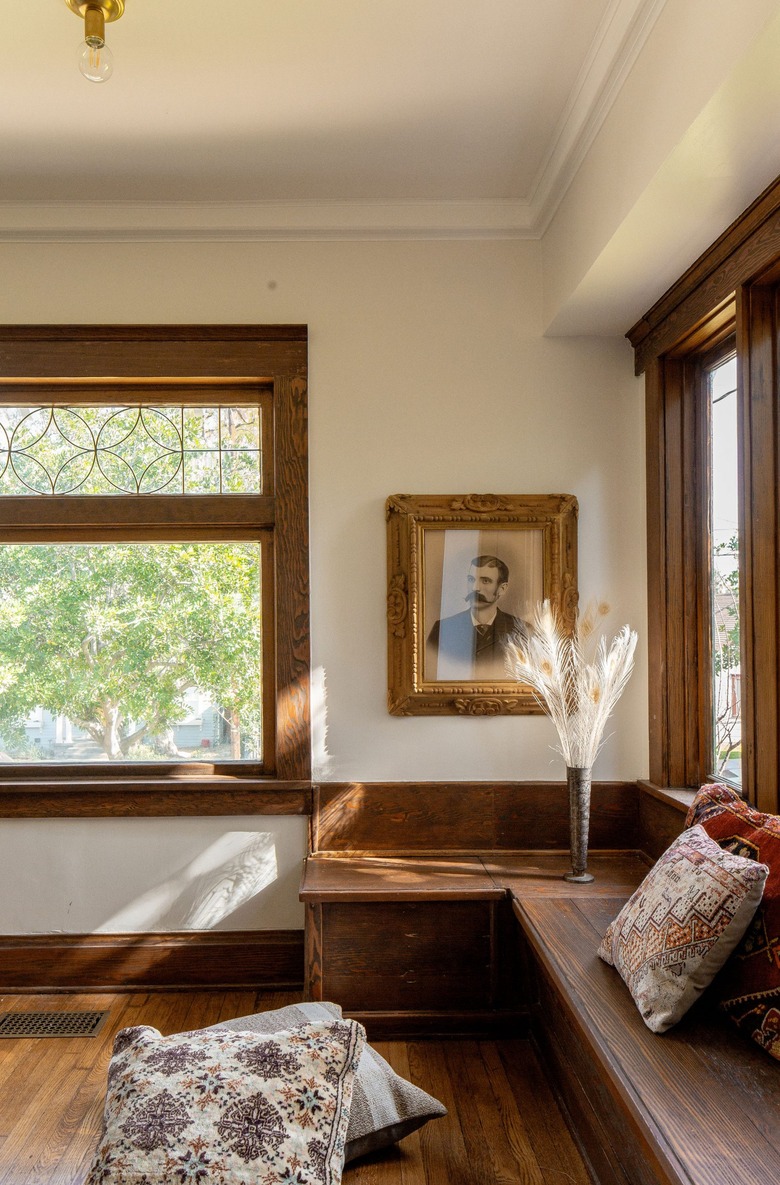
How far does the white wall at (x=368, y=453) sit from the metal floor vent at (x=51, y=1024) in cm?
32

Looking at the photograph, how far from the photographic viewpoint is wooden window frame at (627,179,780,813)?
239 centimetres

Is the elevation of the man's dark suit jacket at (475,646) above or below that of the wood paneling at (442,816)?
above

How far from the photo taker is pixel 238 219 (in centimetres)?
337

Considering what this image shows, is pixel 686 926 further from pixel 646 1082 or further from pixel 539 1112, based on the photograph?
pixel 539 1112

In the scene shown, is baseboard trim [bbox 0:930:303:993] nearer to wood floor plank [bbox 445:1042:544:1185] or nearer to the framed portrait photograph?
wood floor plank [bbox 445:1042:544:1185]

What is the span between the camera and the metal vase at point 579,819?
3.00 metres

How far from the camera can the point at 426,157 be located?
3.01 meters

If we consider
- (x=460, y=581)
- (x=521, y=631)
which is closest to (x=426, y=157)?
(x=460, y=581)

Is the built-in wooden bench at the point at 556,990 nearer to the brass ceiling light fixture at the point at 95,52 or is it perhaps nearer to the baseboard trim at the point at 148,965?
the baseboard trim at the point at 148,965

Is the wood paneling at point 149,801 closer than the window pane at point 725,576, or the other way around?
the window pane at point 725,576

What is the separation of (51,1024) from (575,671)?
7.25 feet

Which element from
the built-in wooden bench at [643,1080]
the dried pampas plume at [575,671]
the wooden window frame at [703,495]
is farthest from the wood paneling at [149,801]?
the wooden window frame at [703,495]

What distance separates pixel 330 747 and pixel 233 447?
1218 mm

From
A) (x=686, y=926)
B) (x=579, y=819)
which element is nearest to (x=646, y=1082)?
(x=686, y=926)
